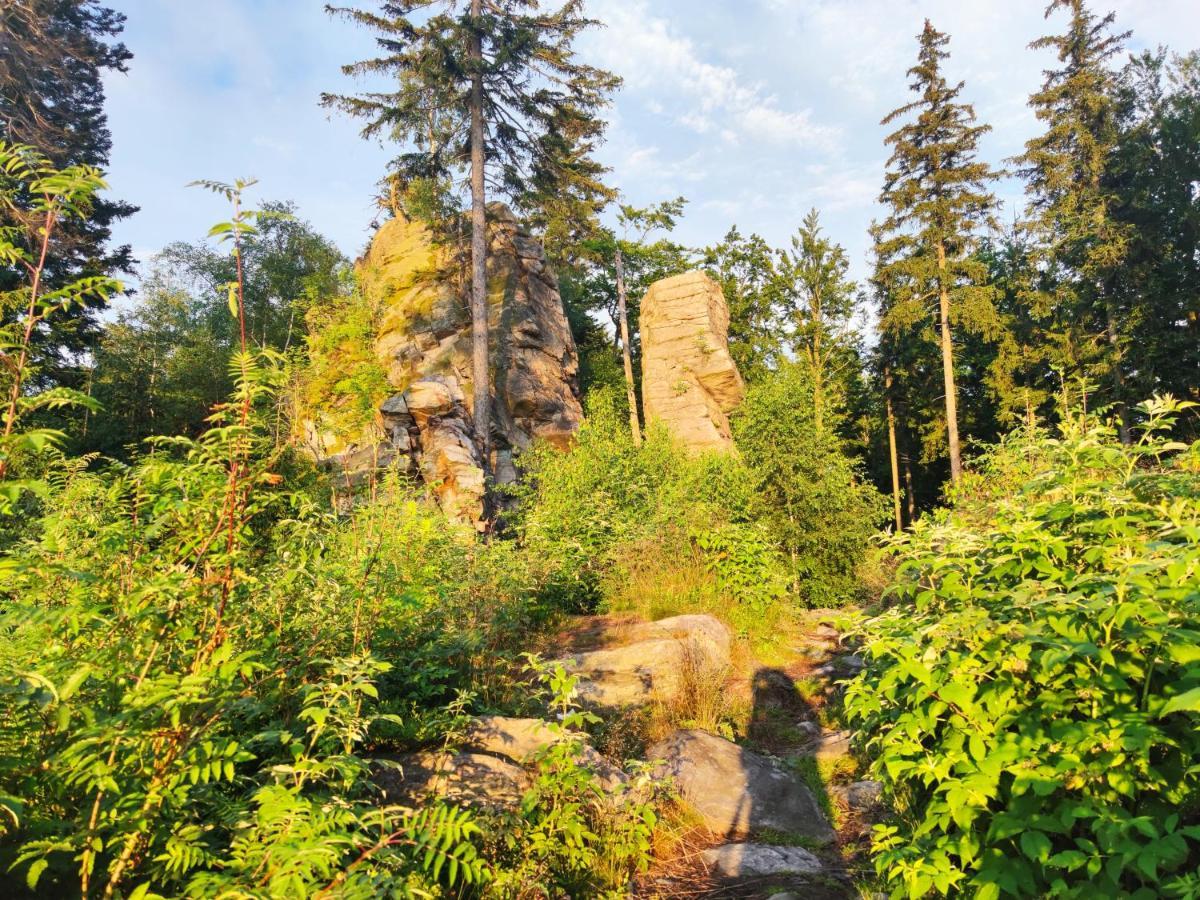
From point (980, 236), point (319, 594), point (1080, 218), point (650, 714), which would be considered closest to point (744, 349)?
point (980, 236)

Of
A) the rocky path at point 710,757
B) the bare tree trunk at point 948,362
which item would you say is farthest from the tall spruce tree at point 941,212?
the rocky path at point 710,757

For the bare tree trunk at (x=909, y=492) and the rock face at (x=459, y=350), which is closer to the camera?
the rock face at (x=459, y=350)

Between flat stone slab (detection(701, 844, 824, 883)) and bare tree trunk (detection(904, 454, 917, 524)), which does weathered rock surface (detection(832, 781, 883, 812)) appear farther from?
bare tree trunk (detection(904, 454, 917, 524))

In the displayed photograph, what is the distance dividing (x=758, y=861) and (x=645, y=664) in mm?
2320

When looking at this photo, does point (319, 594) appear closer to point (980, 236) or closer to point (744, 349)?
point (980, 236)

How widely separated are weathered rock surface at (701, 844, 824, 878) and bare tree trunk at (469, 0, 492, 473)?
12.4 m

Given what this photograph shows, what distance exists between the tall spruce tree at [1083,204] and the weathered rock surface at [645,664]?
66.5ft

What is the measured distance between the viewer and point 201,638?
85.8 inches

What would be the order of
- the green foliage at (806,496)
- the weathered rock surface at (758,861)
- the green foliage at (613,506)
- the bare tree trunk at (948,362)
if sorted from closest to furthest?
1. the weathered rock surface at (758,861)
2. the green foliage at (613,506)
3. the green foliage at (806,496)
4. the bare tree trunk at (948,362)

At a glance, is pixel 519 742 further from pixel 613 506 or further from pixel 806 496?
pixel 806 496

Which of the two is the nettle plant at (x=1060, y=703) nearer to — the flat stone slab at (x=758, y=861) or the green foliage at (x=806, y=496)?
the flat stone slab at (x=758, y=861)

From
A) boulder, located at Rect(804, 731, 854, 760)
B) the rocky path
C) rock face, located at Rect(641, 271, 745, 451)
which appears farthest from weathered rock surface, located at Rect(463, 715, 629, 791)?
rock face, located at Rect(641, 271, 745, 451)

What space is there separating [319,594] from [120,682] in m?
1.27

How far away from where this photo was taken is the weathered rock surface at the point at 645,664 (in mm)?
5684
